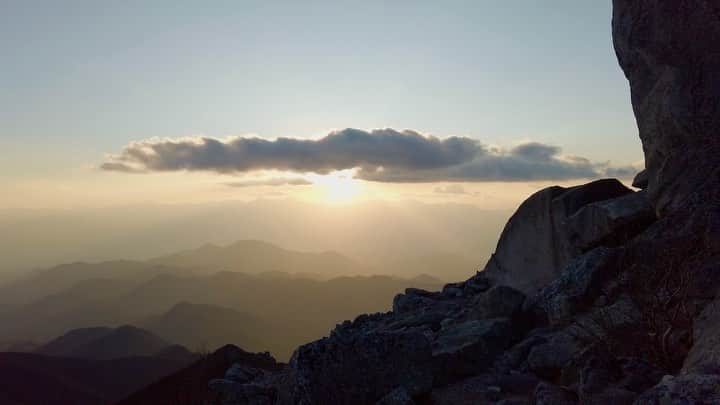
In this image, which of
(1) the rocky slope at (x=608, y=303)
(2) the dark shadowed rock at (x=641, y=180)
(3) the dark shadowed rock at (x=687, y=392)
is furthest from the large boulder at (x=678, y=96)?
(3) the dark shadowed rock at (x=687, y=392)

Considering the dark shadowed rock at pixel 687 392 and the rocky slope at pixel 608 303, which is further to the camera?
the rocky slope at pixel 608 303

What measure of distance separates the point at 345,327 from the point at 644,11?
15.8 meters

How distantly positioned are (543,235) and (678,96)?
624 cm

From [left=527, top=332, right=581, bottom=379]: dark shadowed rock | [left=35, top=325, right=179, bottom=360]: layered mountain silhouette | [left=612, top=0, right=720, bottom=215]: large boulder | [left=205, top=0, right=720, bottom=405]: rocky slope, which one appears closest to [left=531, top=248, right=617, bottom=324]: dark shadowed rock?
[left=205, top=0, right=720, bottom=405]: rocky slope

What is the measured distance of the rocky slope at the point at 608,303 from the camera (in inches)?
350

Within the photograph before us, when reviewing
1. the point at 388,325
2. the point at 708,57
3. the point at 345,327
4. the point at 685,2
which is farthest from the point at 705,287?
the point at 345,327

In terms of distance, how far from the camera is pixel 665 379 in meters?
6.04

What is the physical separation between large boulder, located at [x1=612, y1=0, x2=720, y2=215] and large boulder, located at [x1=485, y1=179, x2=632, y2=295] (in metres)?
2.69

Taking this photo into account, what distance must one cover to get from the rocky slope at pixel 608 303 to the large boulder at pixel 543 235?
59 millimetres

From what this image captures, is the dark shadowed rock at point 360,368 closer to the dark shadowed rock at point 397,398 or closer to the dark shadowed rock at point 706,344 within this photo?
the dark shadowed rock at point 397,398

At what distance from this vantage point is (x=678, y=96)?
588 inches

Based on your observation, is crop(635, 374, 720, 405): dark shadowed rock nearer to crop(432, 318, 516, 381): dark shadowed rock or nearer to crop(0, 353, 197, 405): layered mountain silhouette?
crop(432, 318, 516, 381): dark shadowed rock

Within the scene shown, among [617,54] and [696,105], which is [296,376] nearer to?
[696,105]

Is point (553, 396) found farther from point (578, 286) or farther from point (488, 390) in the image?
point (578, 286)
